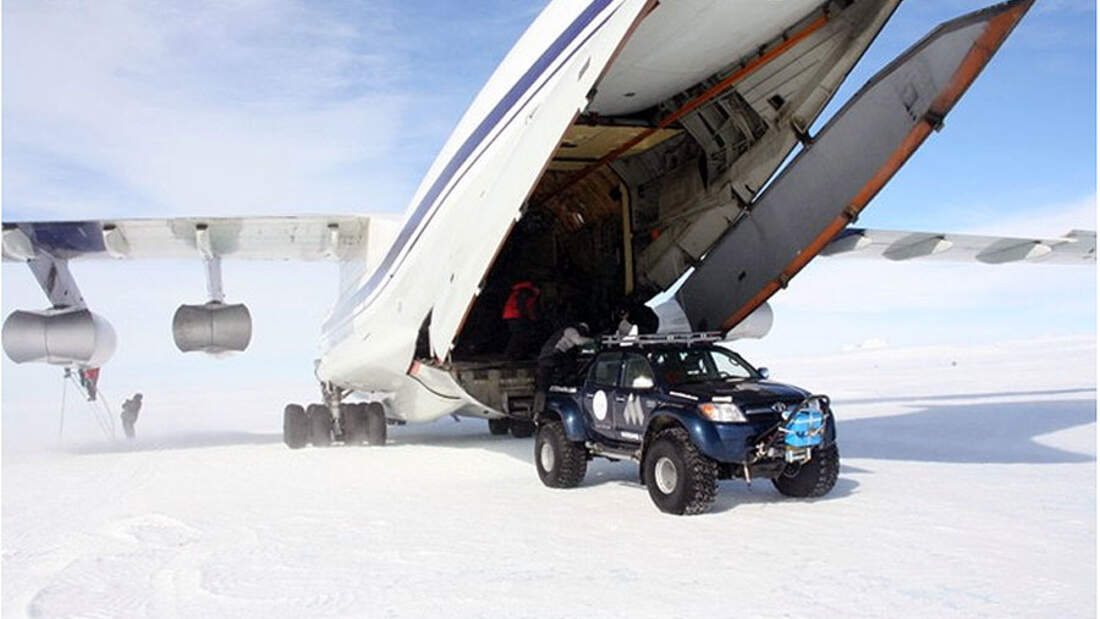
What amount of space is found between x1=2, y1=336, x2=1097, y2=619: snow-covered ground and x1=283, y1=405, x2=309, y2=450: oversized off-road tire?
1521 millimetres

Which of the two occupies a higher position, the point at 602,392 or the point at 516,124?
the point at 516,124

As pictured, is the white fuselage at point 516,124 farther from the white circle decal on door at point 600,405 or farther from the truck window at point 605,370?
the white circle decal on door at point 600,405

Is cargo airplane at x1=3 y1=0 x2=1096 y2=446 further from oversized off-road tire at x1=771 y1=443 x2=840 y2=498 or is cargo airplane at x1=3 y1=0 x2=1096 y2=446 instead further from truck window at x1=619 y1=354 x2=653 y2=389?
oversized off-road tire at x1=771 y1=443 x2=840 y2=498

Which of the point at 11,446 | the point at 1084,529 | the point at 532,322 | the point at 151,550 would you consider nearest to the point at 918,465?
the point at 1084,529

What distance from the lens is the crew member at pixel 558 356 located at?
10562 millimetres

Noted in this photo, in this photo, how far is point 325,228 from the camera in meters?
15.1

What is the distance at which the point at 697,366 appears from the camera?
360 inches

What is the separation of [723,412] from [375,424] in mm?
8490

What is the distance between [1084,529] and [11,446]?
18.4 meters

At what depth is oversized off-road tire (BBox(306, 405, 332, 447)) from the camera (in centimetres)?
1504

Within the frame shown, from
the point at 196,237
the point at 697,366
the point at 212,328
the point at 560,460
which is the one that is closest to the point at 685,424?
the point at 697,366

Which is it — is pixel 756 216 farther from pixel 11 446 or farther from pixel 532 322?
pixel 11 446

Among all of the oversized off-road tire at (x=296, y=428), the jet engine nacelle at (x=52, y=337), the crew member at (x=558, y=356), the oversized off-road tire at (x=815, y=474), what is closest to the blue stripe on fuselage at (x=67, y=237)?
the jet engine nacelle at (x=52, y=337)

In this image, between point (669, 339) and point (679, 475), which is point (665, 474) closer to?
point (679, 475)
